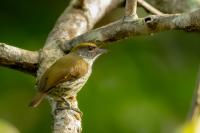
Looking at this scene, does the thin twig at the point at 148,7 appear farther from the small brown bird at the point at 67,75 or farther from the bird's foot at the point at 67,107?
the bird's foot at the point at 67,107

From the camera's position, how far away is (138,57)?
17.0ft

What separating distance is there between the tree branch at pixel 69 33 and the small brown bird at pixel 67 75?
2.1 inches

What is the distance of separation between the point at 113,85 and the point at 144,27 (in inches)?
53.0

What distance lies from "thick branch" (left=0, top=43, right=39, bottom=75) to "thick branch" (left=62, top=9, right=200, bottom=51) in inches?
13.4

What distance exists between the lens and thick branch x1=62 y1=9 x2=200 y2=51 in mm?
3600

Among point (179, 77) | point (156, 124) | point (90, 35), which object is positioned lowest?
point (156, 124)

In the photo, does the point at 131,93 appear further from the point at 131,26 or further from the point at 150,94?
the point at 131,26

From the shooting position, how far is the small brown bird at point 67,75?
419 cm

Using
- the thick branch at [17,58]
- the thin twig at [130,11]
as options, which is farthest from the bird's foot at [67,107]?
the thin twig at [130,11]

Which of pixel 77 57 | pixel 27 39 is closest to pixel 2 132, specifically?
pixel 77 57

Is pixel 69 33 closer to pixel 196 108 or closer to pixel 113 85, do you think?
pixel 113 85

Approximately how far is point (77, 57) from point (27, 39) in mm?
603

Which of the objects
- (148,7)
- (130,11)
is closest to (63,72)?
(130,11)

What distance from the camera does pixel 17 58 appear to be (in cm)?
417
